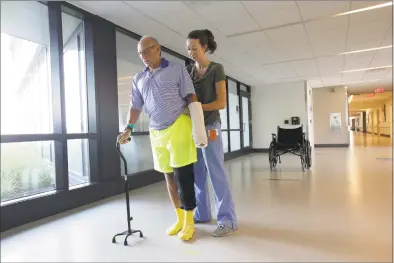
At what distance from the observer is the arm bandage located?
1.75 m

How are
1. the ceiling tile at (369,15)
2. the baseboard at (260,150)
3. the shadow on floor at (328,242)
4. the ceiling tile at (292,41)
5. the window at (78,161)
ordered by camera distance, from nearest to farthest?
1. the shadow on floor at (328,242)
2. the window at (78,161)
3. the ceiling tile at (369,15)
4. the ceiling tile at (292,41)
5. the baseboard at (260,150)

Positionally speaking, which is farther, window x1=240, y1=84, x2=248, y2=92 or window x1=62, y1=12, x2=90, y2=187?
window x1=240, y1=84, x2=248, y2=92

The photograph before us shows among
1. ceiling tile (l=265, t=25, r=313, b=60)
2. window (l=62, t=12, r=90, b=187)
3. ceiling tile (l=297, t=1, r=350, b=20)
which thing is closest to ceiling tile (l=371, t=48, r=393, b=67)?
ceiling tile (l=265, t=25, r=313, b=60)

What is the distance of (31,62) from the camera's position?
2.77m

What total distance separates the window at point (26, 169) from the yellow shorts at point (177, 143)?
1.46 meters

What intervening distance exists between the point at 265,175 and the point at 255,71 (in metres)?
3.69

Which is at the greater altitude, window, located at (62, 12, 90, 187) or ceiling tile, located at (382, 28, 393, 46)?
ceiling tile, located at (382, 28, 393, 46)

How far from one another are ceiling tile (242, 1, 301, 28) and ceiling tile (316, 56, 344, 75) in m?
2.80

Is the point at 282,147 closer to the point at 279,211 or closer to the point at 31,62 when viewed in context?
the point at 279,211

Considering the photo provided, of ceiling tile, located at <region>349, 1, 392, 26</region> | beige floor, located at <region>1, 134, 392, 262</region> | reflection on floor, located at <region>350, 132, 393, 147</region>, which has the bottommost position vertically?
reflection on floor, located at <region>350, 132, 393, 147</region>

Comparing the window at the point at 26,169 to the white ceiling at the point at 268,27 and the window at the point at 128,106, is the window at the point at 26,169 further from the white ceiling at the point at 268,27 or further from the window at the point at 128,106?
the white ceiling at the point at 268,27

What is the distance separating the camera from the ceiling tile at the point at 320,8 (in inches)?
131

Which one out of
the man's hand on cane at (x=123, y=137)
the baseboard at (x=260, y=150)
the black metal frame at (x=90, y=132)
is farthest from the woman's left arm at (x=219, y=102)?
the baseboard at (x=260, y=150)

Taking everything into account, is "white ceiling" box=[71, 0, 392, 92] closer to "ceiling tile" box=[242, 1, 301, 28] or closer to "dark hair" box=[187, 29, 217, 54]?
"ceiling tile" box=[242, 1, 301, 28]
